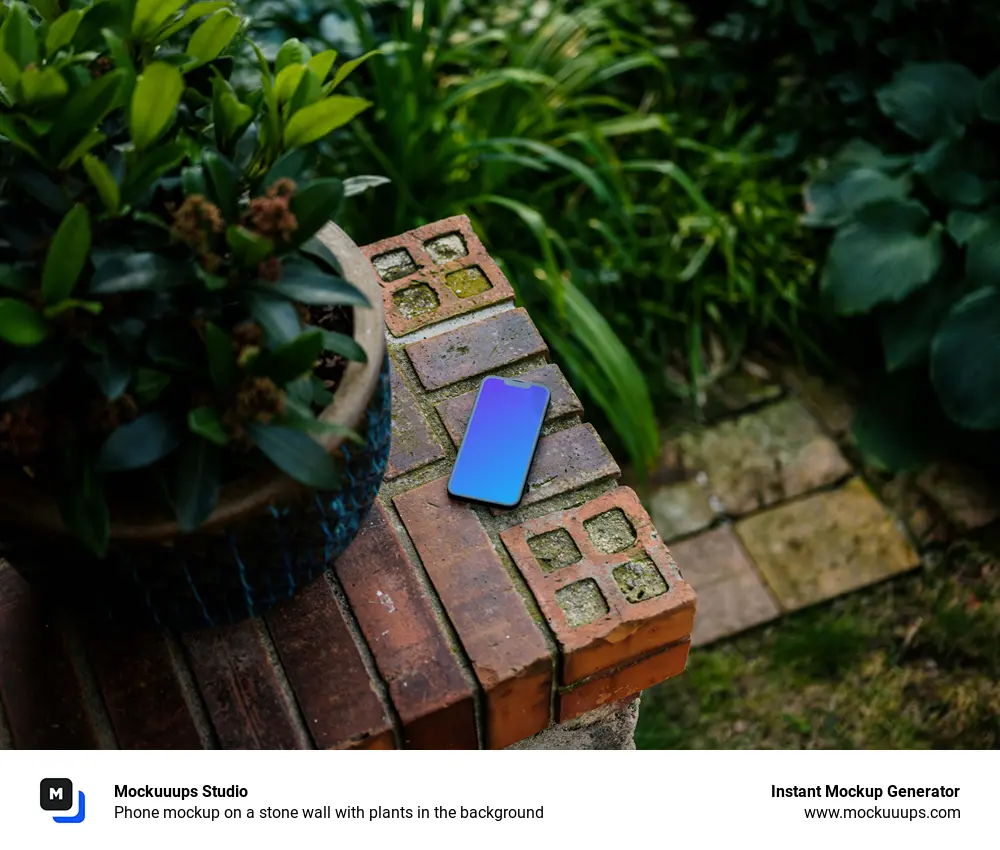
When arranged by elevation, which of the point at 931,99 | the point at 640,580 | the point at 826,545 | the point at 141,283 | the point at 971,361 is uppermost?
the point at 141,283

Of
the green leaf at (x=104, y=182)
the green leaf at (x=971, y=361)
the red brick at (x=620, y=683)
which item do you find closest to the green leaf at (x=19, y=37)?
the green leaf at (x=104, y=182)

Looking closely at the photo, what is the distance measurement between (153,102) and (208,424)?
24 centimetres

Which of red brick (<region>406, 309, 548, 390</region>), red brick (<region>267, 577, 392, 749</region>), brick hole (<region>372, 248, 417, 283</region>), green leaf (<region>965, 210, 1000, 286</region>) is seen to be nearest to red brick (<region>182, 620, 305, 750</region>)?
red brick (<region>267, 577, 392, 749</region>)

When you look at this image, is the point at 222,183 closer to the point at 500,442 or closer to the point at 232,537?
the point at 232,537

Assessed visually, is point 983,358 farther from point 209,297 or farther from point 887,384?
point 209,297

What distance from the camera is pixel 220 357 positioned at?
78cm

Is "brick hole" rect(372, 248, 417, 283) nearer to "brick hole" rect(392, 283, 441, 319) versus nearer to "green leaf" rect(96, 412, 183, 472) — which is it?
"brick hole" rect(392, 283, 441, 319)


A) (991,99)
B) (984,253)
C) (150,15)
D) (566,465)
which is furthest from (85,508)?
(991,99)

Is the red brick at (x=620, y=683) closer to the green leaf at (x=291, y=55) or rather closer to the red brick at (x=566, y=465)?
the red brick at (x=566, y=465)

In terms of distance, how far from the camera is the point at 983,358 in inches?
77.4

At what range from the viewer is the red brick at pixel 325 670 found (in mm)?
977

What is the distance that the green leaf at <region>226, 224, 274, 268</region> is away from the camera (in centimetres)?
76
